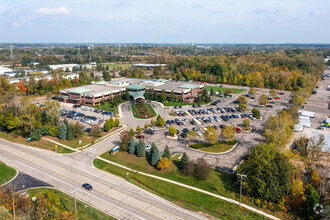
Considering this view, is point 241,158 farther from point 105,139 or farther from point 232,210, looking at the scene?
point 105,139

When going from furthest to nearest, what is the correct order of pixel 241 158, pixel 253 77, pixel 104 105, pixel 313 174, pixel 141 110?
pixel 253 77, pixel 104 105, pixel 141 110, pixel 241 158, pixel 313 174

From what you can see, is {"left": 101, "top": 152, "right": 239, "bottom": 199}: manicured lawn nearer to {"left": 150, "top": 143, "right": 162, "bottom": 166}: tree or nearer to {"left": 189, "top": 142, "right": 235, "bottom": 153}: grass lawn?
{"left": 150, "top": 143, "right": 162, "bottom": 166}: tree

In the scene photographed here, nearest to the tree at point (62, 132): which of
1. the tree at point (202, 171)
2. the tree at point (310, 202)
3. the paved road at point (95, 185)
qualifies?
the paved road at point (95, 185)

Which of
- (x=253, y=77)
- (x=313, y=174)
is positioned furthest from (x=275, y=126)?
(x=253, y=77)

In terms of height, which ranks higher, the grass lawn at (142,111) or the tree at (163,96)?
the tree at (163,96)

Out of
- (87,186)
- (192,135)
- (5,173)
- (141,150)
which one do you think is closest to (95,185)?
(87,186)

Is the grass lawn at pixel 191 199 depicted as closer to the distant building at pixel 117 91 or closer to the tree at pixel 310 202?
the tree at pixel 310 202

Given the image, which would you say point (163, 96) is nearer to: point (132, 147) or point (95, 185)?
point (132, 147)
